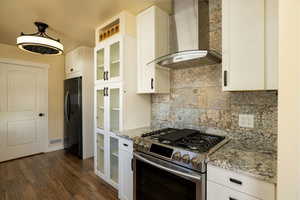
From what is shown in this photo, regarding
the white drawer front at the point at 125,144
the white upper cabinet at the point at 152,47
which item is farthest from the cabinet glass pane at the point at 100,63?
the white drawer front at the point at 125,144

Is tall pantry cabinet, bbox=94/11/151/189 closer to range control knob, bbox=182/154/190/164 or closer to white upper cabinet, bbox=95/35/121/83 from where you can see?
white upper cabinet, bbox=95/35/121/83

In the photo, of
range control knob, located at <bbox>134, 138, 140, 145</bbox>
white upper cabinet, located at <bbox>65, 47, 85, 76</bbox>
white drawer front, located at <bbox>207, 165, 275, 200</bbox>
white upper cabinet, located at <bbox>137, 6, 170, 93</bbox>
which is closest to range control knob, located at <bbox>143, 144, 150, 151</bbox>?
range control knob, located at <bbox>134, 138, 140, 145</bbox>

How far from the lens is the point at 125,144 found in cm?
187

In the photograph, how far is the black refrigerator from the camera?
3326 millimetres

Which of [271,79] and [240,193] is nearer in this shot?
[240,193]

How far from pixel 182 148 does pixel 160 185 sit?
0.43 metres

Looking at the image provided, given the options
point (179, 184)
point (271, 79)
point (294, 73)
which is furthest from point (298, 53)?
point (179, 184)

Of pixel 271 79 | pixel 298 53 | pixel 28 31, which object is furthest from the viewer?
pixel 28 31

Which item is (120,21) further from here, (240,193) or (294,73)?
(240,193)

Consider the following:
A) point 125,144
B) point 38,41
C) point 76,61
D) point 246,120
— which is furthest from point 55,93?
point 246,120

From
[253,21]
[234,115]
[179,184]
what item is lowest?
[179,184]

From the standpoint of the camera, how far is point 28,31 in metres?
2.67

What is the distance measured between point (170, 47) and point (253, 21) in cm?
91

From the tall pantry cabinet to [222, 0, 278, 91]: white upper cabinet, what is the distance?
3.96 ft
